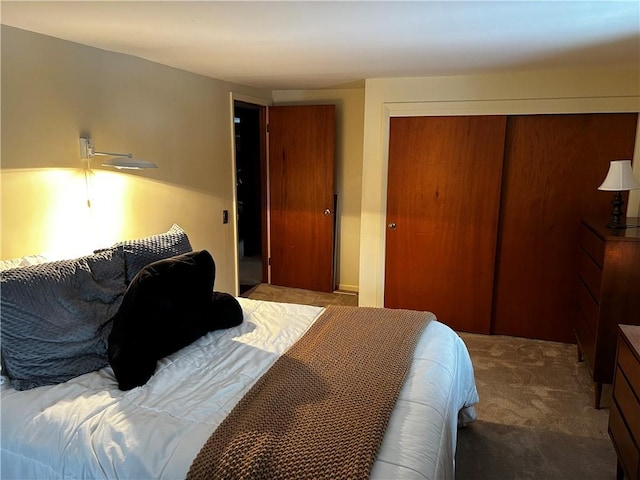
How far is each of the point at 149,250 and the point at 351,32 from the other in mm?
1452

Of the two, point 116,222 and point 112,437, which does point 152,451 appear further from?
point 116,222

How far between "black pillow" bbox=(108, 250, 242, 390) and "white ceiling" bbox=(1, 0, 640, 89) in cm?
108

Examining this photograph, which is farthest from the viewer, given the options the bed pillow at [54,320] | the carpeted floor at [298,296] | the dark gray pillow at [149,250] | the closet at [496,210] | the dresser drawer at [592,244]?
the carpeted floor at [298,296]

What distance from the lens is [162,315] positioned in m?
1.99

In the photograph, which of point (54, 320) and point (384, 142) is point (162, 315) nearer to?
point (54, 320)

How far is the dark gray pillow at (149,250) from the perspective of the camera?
7.35 ft

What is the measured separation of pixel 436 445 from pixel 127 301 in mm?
1327

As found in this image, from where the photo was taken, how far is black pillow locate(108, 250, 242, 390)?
1.81 metres

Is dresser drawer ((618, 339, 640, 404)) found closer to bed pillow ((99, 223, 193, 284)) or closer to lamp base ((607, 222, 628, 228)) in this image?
lamp base ((607, 222, 628, 228))

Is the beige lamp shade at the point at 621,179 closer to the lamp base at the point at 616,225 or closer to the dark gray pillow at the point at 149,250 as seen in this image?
the lamp base at the point at 616,225

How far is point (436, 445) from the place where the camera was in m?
1.48

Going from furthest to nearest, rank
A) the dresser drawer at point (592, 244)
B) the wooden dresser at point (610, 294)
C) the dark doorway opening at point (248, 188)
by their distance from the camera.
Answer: the dark doorway opening at point (248, 188) → the dresser drawer at point (592, 244) → the wooden dresser at point (610, 294)

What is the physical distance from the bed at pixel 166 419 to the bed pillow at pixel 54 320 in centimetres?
6

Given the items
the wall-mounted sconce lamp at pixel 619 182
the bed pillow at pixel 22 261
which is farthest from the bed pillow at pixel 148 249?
the wall-mounted sconce lamp at pixel 619 182
